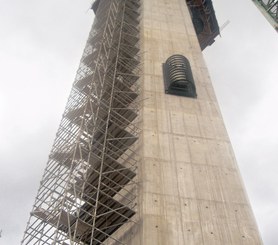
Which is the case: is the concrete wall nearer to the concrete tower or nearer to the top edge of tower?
the concrete tower

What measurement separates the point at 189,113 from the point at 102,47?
936cm

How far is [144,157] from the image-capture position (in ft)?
76.3

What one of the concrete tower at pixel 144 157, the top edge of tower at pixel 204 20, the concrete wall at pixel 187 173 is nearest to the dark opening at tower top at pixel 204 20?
the top edge of tower at pixel 204 20

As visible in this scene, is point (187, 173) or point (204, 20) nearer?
point (187, 173)

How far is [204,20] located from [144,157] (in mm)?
32585

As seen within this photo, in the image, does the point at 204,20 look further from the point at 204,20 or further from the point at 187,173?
the point at 187,173

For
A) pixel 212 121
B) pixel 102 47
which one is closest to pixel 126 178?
pixel 212 121

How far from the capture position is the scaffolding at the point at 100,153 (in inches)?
777

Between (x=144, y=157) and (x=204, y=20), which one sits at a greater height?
(x=144, y=157)

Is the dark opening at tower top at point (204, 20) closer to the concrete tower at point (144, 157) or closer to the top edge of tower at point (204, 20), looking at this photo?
the top edge of tower at point (204, 20)

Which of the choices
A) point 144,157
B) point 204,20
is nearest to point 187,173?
point 144,157

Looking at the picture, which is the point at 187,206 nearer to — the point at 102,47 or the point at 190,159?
the point at 190,159

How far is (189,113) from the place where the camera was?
27391 millimetres

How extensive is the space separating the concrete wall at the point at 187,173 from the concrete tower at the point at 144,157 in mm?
58
